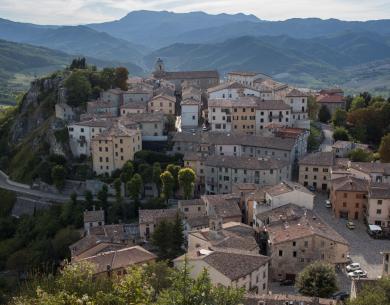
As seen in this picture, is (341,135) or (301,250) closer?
(301,250)

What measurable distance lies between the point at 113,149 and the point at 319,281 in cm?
3761

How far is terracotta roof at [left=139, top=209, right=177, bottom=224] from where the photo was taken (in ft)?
173

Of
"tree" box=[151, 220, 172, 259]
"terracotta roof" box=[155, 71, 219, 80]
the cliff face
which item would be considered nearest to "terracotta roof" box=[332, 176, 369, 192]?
"tree" box=[151, 220, 172, 259]

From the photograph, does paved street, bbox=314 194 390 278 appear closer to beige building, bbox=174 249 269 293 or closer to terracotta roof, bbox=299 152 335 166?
terracotta roof, bbox=299 152 335 166

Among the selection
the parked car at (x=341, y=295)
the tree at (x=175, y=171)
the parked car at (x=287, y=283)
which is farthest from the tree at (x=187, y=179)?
the parked car at (x=341, y=295)

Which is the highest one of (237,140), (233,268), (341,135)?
(341,135)

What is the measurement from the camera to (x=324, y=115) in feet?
297

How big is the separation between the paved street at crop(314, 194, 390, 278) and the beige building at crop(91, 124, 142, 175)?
2572 cm

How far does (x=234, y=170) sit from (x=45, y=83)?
167ft

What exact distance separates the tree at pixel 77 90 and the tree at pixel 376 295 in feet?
208

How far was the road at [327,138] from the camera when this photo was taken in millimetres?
73762

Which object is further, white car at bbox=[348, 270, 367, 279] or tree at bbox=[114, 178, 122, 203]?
tree at bbox=[114, 178, 122, 203]

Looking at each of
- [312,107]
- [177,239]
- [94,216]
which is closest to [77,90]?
[94,216]

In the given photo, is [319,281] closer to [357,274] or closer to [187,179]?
[357,274]
